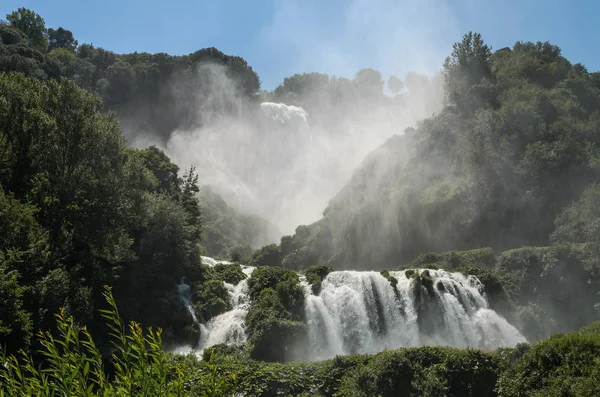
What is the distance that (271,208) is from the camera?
88438 mm

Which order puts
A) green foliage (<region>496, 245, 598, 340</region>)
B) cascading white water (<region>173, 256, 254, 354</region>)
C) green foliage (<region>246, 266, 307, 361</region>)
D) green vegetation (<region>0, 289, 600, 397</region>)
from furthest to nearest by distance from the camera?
green foliage (<region>496, 245, 598, 340</region>) → cascading white water (<region>173, 256, 254, 354</region>) → green foliage (<region>246, 266, 307, 361</region>) → green vegetation (<region>0, 289, 600, 397</region>)

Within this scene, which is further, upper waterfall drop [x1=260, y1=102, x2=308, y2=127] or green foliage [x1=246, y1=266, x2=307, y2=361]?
upper waterfall drop [x1=260, y1=102, x2=308, y2=127]

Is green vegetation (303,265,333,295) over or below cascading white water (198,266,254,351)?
over

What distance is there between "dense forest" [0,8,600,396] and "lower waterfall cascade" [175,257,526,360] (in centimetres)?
80

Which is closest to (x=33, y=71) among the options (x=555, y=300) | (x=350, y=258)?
(x=350, y=258)

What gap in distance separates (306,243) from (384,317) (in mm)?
25809

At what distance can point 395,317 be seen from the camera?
92.2 ft

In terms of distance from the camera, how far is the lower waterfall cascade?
26750mm

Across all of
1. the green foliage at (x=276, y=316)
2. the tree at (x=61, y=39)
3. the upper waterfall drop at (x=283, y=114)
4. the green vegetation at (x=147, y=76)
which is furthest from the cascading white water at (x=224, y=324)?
the tree at (x=61, y=39)

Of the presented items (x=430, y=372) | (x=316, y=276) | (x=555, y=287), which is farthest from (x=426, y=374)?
(x=555, y=287)

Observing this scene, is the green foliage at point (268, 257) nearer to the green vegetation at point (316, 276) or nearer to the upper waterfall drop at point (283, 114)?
the green vegetation at point (316, 276)

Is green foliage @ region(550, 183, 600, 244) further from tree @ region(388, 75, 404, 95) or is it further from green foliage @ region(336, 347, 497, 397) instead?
tree @ region(388, 75, 404, 95)

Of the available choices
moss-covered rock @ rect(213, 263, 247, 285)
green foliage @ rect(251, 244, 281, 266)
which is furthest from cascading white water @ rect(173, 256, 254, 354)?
green foliage @ rect(251, 244, 281, 266)

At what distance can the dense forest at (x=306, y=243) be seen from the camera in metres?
13.7
